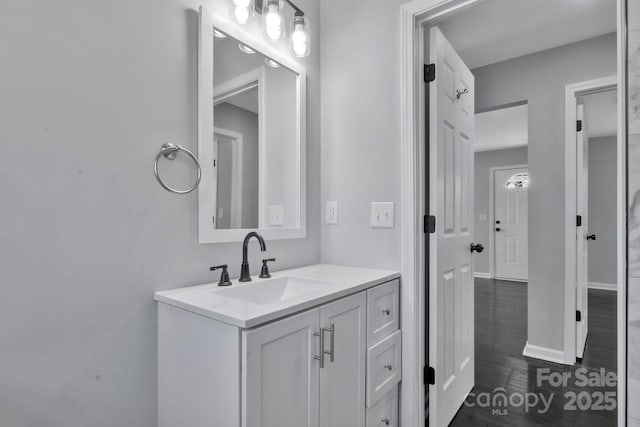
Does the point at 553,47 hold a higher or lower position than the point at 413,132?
higher

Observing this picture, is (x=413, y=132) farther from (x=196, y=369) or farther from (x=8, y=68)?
(x=8, y=68)

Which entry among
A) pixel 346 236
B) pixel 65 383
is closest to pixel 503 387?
pixel 346 236

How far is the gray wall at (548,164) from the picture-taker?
248 centimetres

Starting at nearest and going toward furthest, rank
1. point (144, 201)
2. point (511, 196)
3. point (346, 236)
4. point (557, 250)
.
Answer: point (144, 201) → point (346, 236) → point (557, 250) → point (511, 196)

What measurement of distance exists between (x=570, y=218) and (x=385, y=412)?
2.06 metres

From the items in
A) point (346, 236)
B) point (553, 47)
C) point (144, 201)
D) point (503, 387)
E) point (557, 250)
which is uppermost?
point (553, 47)

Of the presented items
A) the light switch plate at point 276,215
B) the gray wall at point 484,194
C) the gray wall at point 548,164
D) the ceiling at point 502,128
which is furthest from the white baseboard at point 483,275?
the light switch plate at point 276,215

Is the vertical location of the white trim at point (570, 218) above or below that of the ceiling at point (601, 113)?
below

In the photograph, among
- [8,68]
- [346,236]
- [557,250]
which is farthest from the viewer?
[557,250]

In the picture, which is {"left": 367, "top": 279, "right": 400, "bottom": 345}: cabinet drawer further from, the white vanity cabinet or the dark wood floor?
the dark wood floor

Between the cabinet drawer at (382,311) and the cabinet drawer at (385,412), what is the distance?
0.28 metres

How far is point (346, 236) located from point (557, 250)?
6.11 ft

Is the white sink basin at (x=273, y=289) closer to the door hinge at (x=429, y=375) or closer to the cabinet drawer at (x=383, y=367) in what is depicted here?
the cabinet drawer at (x=383, y=367)

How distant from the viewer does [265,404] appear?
0.88 metres
